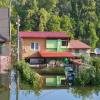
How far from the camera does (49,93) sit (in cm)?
2102

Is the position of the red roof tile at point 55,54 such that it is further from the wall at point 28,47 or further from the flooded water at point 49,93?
the flooded water at point 49,93

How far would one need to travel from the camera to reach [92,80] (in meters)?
23.7

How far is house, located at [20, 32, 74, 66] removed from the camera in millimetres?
38656

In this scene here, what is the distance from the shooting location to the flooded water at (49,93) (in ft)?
64.7

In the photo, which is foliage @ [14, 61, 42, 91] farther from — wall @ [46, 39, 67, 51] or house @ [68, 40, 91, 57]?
house @ [68, 40, 91, 57]

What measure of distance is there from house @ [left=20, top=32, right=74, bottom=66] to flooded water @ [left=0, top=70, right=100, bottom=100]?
14.9 meters

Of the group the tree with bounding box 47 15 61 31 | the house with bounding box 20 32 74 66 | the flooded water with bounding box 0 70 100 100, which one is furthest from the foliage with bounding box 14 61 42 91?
the tree with bounding box 47 15 61 31

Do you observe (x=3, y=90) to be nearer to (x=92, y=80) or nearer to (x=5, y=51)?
(x=92, y=80)

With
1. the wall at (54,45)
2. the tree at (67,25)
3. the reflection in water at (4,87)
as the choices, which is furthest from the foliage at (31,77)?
the tree at (67,25)

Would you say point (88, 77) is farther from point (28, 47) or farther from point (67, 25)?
point (67, 25)

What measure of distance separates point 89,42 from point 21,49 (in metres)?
19.5

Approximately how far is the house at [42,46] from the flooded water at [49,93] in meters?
14.9

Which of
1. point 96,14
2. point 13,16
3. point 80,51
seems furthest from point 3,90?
point 96,14

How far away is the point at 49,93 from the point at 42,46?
18.7m
